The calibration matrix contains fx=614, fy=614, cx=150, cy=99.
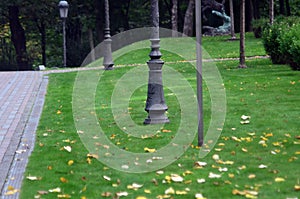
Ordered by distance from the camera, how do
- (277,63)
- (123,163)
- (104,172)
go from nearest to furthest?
(104,172)
(123,163)
(277,63)

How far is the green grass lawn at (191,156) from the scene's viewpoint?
631 cm

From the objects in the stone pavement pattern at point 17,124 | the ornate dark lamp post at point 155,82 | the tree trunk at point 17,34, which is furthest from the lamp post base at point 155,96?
the tree trunk at point 17,34

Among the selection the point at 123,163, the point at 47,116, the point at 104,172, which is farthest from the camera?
the point at 47,116

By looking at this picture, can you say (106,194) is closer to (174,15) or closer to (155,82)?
(155,82)

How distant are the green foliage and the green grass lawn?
3120 millimetres

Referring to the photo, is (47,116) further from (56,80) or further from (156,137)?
(56,80)

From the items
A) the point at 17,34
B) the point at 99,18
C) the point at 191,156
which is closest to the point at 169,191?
the point at 191,156

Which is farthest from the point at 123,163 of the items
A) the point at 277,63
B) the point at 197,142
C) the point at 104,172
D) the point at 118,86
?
the point at 277,63

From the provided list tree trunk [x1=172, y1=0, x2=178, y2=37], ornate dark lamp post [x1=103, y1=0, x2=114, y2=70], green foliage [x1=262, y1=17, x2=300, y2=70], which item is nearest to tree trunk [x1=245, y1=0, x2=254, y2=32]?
tree trunk [x1=172, y1=0, x2=178, y2=37]

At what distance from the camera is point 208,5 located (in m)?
40.9

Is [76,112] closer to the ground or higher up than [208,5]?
closer to the ground

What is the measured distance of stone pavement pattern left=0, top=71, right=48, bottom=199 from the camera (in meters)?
7.34

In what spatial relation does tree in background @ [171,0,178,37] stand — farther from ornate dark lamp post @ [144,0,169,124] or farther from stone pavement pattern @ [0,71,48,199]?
ornate dark lamp post @ [144,0,169,124]

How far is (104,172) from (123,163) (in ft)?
1.66
